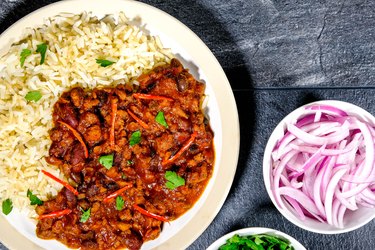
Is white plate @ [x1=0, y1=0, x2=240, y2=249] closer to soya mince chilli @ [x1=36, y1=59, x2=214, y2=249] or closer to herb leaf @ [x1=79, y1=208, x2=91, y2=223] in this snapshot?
soya mince chilli @ [x1=36, y1=59, x2=214, y2=249]

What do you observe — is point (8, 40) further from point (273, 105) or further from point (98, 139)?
point (273, 105)

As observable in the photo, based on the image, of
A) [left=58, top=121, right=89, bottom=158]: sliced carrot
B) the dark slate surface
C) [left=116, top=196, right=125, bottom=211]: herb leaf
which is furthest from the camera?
the dark slate surface

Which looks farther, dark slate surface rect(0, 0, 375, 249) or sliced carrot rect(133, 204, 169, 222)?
dark slate surface rect(0, 0, 375, 249)

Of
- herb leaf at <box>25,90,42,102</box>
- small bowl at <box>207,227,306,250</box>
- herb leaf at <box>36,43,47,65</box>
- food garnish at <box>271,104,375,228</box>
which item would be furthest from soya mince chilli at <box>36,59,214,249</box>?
food garnish at <box>271,104,375,228</box>

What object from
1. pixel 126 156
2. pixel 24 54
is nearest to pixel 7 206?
pixel 126 156

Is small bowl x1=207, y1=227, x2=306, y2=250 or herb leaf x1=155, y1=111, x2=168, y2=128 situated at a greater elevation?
herb leaf x1=155, y1=111, x2=168, y2=128

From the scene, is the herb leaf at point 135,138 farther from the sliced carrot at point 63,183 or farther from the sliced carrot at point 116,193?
the sliced carrot at point 63,183
